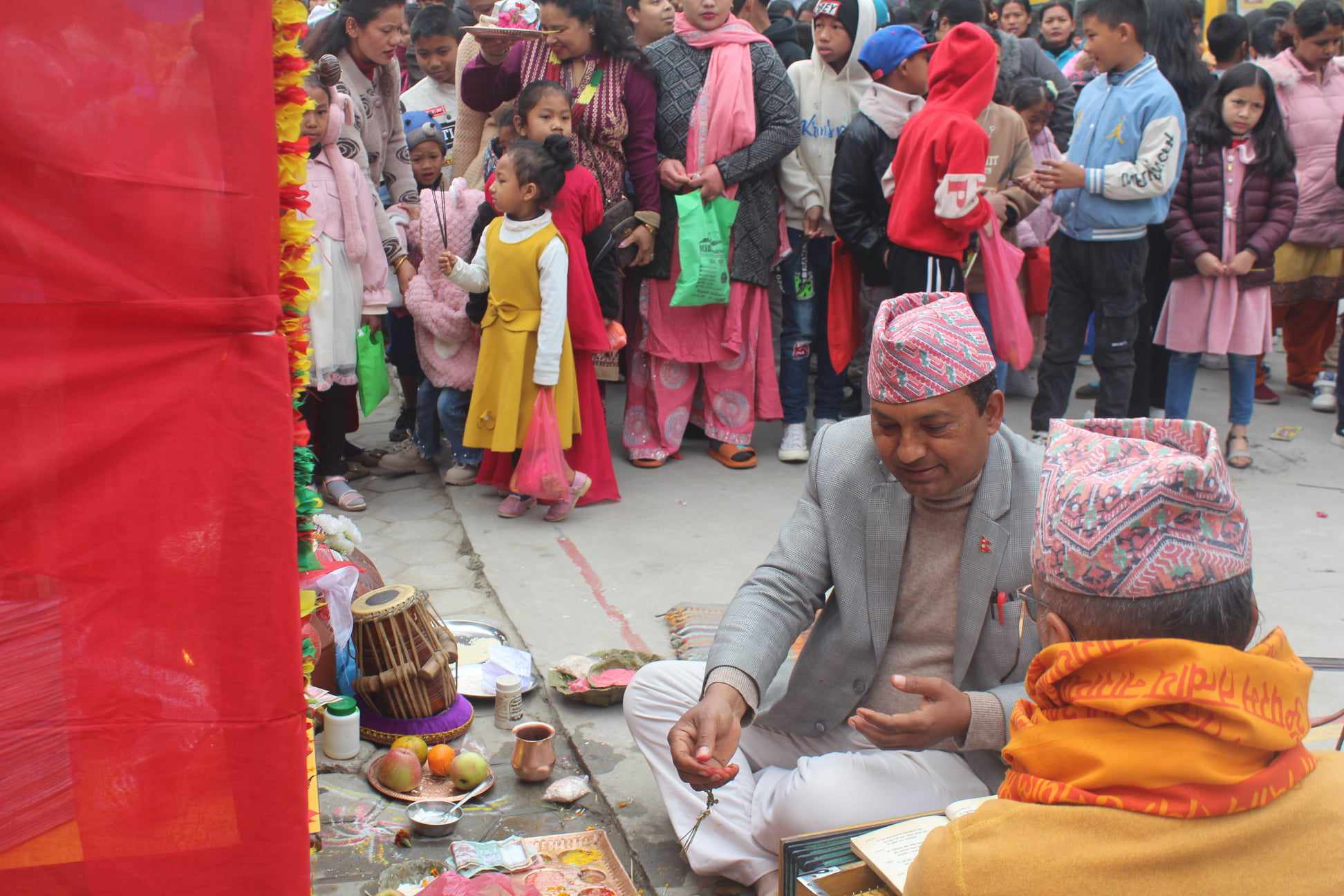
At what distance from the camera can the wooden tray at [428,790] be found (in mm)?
3307

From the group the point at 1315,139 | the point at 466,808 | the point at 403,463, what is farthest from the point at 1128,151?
the point at 466,808

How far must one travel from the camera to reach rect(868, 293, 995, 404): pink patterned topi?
2.54 metres

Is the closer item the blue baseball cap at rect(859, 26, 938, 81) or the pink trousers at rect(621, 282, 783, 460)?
the blue baseball cap at rect(859, 26, 938, 81)

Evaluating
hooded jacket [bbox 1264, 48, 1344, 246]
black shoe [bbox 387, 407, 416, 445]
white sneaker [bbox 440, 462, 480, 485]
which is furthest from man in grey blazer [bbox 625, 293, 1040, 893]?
hooded jacket [bbox 1264, 48, 1344, 246]

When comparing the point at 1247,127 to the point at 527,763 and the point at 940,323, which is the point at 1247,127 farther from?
the point at 527,763

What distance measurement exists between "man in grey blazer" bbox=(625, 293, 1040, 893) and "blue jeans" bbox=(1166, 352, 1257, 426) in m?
3.97

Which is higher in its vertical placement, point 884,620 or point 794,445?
point 884,620

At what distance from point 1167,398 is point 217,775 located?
5450 millimetres

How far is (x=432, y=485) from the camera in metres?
5.86

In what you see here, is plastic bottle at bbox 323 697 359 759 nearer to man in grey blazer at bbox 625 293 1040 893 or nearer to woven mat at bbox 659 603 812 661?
man in grey blazer at bbox 625 293 1040 893

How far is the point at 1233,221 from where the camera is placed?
20.3 ft

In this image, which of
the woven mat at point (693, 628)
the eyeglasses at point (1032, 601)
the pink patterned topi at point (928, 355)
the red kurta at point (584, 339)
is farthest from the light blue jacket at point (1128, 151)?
the eyeglasses at point (1032, 601)

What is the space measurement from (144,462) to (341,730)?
1601mm

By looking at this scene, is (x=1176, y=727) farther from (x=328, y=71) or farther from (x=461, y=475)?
(x=461, y=475)
